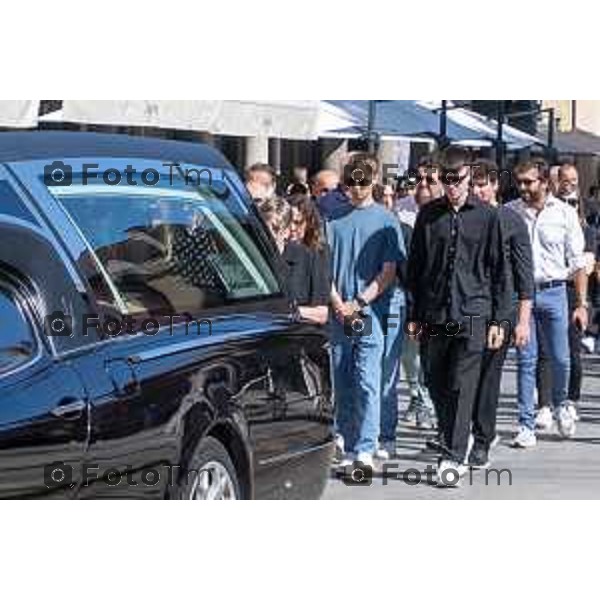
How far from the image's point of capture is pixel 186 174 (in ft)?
17.8

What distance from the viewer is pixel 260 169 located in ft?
19.7

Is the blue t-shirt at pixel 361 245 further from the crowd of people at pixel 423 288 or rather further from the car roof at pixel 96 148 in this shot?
the car roof at pixel 96 148

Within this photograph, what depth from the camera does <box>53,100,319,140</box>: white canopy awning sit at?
17.9 ft

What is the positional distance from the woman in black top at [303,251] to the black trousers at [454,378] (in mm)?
802

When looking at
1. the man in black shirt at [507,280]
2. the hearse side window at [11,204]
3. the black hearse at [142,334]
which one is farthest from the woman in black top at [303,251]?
the hearse side window at [11,204]

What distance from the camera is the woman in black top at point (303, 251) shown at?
6.38 meters

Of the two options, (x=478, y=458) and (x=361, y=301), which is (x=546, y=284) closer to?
(x=361, y=301)

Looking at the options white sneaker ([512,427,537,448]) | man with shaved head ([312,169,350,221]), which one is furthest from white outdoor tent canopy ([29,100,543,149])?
white sneaker ([512,427,537,448])

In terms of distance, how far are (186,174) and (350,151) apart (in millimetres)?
1576

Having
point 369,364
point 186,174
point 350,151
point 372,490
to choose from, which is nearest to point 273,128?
point 186,174

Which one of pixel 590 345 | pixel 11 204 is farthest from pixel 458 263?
pixel 590 345

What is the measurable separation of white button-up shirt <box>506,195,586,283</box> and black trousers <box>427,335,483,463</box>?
132 cm

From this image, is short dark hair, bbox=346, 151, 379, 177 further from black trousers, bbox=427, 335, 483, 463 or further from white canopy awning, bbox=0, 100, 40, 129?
white canopy awning, bbox=0, 100, 40, 129
